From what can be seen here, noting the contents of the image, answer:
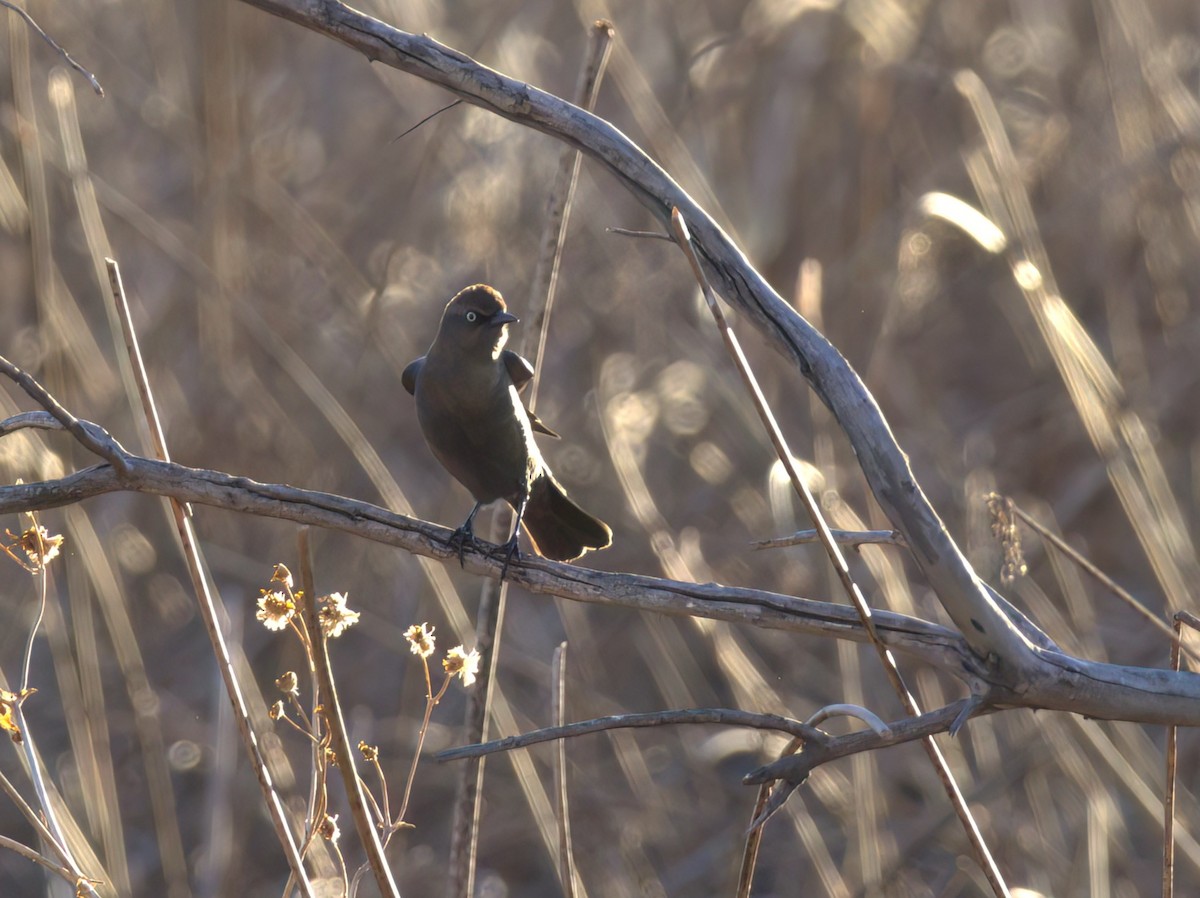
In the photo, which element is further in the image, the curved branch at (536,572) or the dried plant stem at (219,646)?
the dried plant stem at (219,646)

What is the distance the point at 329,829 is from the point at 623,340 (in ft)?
10.0

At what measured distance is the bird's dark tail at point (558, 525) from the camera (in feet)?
10.7

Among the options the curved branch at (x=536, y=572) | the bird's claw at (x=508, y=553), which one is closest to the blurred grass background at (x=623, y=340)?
the bird's claw at (x=508, y=553)

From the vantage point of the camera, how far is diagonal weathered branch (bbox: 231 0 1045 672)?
1.33 m

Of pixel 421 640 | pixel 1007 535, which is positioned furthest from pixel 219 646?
pixel 1007 535

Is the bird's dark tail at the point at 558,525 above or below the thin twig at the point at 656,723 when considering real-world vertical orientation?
above

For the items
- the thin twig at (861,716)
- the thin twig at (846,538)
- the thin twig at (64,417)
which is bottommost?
the thin twig at (861,716)

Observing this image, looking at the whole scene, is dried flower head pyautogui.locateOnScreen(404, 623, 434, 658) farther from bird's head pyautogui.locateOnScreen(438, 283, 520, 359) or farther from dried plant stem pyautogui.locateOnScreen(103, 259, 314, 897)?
bird's head pyautogui.locateOnScreen(438, 283, 520, 359)

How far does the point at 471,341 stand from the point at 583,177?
180 cm

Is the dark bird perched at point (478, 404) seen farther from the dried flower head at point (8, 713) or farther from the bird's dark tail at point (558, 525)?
the dried flower head at point (8, 713)

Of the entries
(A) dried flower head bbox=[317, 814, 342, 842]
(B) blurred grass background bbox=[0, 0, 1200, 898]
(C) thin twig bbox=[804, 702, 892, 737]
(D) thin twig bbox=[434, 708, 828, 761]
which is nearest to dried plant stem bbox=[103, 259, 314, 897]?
(A) dried flower head bbox=[317, 814, 342, 842]

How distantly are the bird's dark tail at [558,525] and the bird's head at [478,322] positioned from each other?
44cm

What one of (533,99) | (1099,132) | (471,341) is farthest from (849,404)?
(1099,132)

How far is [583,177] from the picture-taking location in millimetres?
4617
